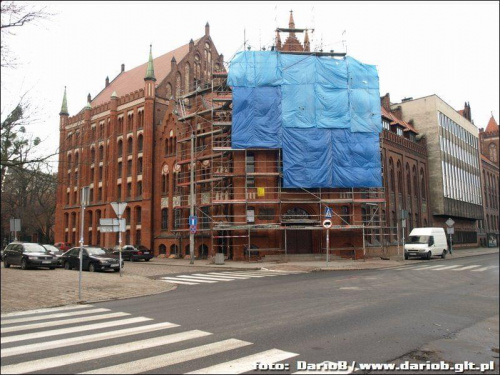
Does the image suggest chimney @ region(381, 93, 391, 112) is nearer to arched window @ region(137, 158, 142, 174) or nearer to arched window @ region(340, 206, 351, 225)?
arched window @ region(340, 206, 351, 225)

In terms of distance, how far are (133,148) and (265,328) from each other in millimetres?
39770

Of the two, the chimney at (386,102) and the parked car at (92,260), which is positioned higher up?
the chimney at (386,102)

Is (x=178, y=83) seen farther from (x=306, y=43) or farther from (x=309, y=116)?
(x=309, y=116)

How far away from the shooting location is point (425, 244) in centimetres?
2995

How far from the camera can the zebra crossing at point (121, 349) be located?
548 centimetres

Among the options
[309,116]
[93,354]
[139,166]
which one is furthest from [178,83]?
[93,354]

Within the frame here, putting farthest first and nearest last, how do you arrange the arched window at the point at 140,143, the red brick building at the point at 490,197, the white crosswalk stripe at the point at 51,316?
the red brick building at the point at 490,197 → the arched window at the point at 140,143 → the white crosswalk stripe at the point at 51,316

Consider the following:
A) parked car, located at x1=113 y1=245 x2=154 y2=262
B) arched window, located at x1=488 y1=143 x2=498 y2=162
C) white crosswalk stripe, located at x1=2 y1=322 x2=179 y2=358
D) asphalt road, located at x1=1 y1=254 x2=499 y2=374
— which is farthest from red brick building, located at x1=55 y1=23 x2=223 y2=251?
arched window, located at x1=488 y1=143 x2=498 y2=162

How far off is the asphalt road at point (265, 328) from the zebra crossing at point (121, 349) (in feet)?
0.05

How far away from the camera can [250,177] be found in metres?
31.8

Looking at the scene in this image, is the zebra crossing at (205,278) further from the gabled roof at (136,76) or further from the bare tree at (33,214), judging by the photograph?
the gabled roof at (136,76)

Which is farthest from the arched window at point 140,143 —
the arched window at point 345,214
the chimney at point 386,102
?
the chimney at point 386,102

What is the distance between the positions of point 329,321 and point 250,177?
2386 cm

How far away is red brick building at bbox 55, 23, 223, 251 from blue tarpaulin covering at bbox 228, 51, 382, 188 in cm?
1258
